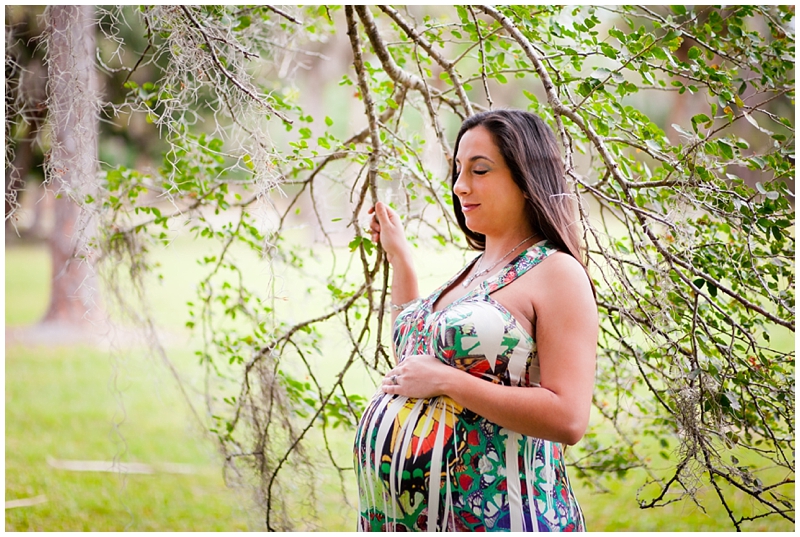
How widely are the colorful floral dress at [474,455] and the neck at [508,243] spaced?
0.06m

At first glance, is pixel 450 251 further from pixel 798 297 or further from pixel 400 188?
pixel 798 297

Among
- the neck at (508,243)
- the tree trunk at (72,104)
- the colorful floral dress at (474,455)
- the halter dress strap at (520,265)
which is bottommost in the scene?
the colorful floral dress at (474,455)

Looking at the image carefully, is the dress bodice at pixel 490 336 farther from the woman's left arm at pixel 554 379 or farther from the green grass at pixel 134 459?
the green grass at pixel 134 459

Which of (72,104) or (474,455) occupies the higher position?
(72,104)

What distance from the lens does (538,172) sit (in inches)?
57.3

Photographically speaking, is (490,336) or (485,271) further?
(485,271)

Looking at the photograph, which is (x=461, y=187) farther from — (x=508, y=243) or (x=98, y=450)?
(x=98, y=450)

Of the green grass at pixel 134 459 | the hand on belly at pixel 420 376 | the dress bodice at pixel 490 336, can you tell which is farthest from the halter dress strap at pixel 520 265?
the green grass at pixel 134 459

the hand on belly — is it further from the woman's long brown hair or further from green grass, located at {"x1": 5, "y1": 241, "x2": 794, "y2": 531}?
green grass, located at {"x1": 5, "y1": 241, "x2": 794, "y2": 531}

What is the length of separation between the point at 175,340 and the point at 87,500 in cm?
444

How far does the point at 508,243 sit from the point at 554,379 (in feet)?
1.21

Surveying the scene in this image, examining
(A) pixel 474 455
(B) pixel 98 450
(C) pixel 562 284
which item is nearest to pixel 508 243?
(C) pixel 562 284

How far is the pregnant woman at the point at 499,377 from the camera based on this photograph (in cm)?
128

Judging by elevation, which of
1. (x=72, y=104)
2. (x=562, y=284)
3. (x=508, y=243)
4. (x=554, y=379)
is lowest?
(x=554, y=379)
